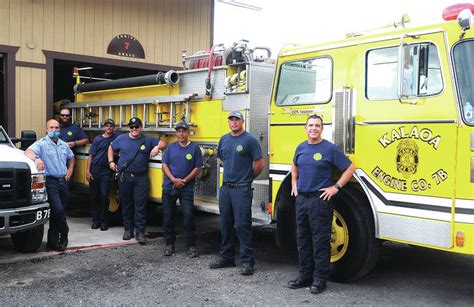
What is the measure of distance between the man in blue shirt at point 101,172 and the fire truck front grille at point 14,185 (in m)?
2.22

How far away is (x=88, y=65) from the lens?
11.9 metres

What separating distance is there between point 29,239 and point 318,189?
3.78 metres

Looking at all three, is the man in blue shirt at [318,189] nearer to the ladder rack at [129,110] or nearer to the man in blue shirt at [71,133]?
the ladder rack at [129,110]

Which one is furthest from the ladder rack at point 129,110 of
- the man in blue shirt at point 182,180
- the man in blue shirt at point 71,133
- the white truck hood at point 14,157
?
the white truck hood at point 14,157

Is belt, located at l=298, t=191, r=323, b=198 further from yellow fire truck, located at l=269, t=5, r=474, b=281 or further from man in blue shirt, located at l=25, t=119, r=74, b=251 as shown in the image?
man in blue shirt, located at l=25, t=119, r=74, b=251

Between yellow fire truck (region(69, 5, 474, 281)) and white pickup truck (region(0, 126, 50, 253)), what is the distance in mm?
2136

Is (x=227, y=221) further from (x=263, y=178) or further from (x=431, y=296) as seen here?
(x=431, y=296)

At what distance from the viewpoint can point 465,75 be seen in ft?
15.3

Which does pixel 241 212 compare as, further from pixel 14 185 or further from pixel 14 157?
pixel 14 157

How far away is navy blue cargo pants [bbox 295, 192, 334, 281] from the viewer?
5.15 meters

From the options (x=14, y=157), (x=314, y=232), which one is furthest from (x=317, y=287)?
(x=14, y=157)

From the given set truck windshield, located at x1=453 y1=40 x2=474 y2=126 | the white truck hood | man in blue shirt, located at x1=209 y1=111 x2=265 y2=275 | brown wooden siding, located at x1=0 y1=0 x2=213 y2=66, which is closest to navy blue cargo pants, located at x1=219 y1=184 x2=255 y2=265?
man in blue shirt, located at x1=209 y1=111 x2=265 y2=275

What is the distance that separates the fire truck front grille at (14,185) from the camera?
19.3 feet

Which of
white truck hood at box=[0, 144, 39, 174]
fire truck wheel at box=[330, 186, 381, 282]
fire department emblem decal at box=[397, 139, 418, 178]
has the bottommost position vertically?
fire truck wheel at box=[330, 186, 381, 282]
